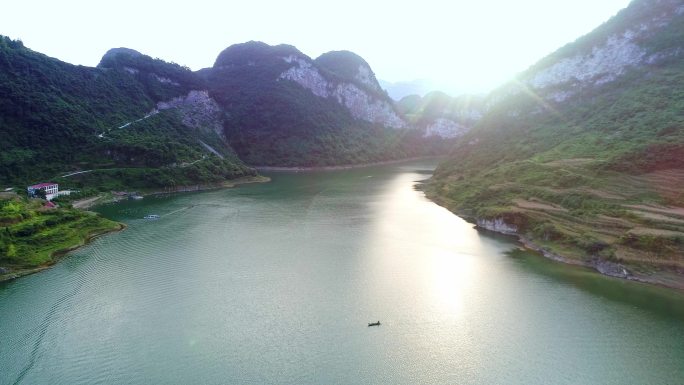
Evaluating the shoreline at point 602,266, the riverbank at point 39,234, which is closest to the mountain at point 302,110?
the riverbank at point 39,234

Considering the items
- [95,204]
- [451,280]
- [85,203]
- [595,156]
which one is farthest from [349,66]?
[451,280]

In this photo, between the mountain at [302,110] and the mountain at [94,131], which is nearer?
the mountain at [94,131]

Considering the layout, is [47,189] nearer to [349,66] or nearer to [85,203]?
[85,203]

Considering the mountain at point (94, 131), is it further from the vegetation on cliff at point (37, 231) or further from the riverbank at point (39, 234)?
the riverbank at point (39, 234)

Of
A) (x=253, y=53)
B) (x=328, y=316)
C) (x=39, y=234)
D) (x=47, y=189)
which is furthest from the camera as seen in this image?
(x=253, y=53)

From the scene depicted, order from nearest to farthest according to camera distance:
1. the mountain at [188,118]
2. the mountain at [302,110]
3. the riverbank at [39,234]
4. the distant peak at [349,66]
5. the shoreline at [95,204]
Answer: the shoreline at [95,204] → the riverbank at [39,234] → the mountain at [188,118] → the mountain at [302,110] → the distant peak at [349,66]

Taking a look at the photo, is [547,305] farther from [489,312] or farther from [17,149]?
[17,149]
